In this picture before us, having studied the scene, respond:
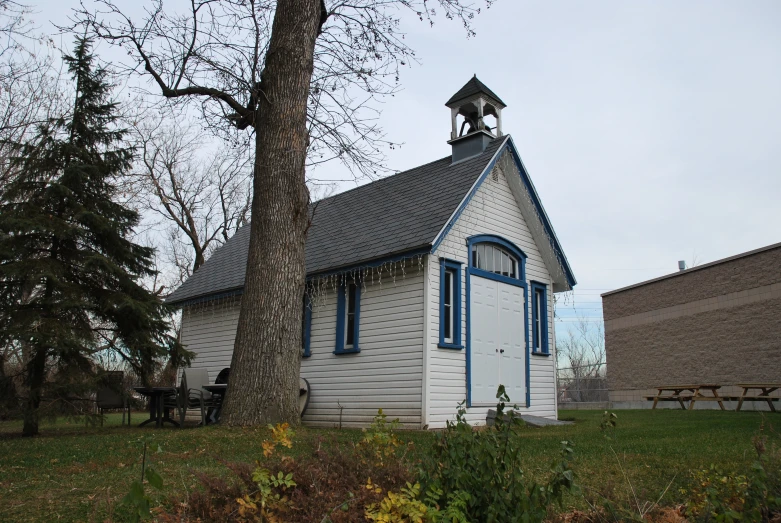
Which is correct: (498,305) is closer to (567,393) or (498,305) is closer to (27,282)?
(27,282)

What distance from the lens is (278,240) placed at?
8695 millimetres

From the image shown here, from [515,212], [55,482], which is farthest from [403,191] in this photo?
[55,482]

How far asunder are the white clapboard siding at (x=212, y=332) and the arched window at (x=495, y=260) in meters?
6.41

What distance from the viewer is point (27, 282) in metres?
9.70

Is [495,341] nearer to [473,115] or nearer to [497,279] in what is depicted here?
[497,279]

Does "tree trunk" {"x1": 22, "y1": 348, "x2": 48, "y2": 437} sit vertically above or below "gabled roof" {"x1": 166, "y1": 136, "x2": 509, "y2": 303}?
below

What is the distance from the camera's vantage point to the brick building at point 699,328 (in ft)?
56.4

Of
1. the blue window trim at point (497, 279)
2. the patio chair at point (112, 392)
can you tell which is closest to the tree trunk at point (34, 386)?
the patio chair at point (112, 392)

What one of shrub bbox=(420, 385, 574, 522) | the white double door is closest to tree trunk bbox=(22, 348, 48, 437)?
the white double door

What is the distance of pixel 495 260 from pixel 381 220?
2591 millimetres

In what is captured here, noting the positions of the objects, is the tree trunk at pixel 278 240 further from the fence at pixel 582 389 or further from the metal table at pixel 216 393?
the fence at pixel 582 389

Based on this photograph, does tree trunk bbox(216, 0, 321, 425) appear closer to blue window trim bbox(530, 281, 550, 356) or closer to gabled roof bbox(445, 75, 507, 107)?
gabled roof bbox(445, 75, 507, 107)

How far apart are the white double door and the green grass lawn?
2.76 m

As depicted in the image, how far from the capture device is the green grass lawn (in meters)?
4.11
